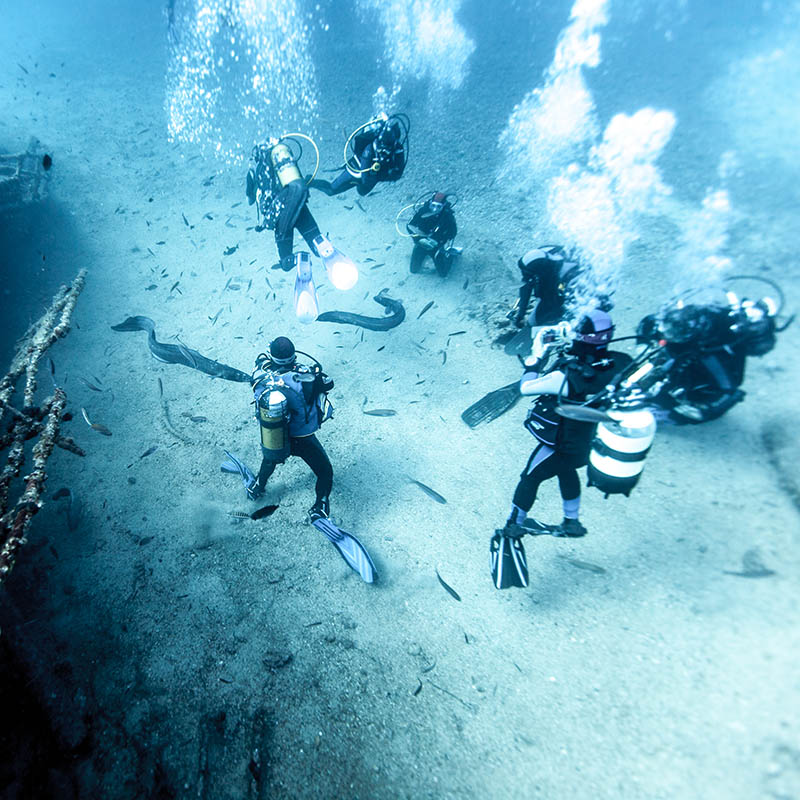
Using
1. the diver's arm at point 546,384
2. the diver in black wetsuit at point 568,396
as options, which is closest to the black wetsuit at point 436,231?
the diver in black wetsuit at point 568,396

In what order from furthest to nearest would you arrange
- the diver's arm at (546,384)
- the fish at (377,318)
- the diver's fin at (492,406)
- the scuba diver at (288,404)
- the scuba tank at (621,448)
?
the fish at (377,318)
the diver's fin at (492,406)
the scuba diver at (288,404)
the diver's arm at (546,384)
the scuba tank at (621,448)

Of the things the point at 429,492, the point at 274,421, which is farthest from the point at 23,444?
the point at 429,492

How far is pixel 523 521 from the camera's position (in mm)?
4516

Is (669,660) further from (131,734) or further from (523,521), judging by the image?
(131,734)

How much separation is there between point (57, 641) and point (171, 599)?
1.01 metres

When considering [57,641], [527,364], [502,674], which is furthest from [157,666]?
[527,364]

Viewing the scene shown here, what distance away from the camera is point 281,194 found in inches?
254

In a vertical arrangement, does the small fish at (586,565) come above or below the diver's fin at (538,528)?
below

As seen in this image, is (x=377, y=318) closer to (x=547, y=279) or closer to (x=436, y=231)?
(x=436, y=231)

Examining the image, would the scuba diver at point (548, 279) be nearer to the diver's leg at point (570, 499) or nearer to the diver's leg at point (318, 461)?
the diver's leg at point (570, 499)

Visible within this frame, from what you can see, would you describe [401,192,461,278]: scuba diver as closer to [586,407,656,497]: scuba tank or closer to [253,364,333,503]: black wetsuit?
[253,364,333,503]: black wetsuit

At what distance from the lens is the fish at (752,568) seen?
163 inches

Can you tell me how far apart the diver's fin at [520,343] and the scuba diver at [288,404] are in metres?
3.81

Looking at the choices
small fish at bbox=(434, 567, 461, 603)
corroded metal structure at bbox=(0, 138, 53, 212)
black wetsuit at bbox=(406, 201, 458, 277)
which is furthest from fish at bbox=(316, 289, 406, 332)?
corroded metal structure at bbox=(0, 138, 53, 212)
